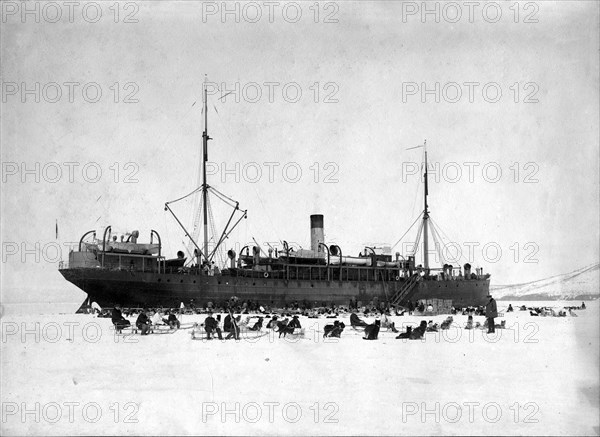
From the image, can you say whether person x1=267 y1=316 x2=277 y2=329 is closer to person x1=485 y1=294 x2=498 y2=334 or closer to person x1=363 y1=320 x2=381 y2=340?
person x1=363 y1=320 x2=381 y2=340

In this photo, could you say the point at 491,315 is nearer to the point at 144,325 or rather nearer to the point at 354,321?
the point at 354,321

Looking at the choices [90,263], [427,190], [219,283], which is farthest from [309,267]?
[90,263]

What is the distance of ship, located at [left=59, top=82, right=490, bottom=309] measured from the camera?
35.9 m

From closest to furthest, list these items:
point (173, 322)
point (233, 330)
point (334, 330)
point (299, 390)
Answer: point (299, 390)
point (233, 330)
point (334, 330)
point (173, 322)

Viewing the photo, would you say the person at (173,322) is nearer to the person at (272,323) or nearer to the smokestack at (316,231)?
the person at (272,323)

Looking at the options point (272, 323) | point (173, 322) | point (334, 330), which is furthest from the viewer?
point (272, 323)

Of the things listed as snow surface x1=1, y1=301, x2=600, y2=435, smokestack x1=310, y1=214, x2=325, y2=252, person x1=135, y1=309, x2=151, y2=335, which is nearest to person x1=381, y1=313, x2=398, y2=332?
snow surface x1=1, y1=301, x2=600, y2=435

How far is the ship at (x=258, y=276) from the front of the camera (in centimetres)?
3594

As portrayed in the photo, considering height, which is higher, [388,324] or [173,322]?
[173,322]

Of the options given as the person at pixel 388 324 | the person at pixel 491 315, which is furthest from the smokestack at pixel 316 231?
the person at pixel 491 315

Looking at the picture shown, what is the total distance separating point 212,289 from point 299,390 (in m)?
26.1

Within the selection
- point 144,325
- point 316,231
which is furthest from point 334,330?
point 316,231

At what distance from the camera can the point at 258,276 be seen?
1570 inches

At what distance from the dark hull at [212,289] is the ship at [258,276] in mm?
58
